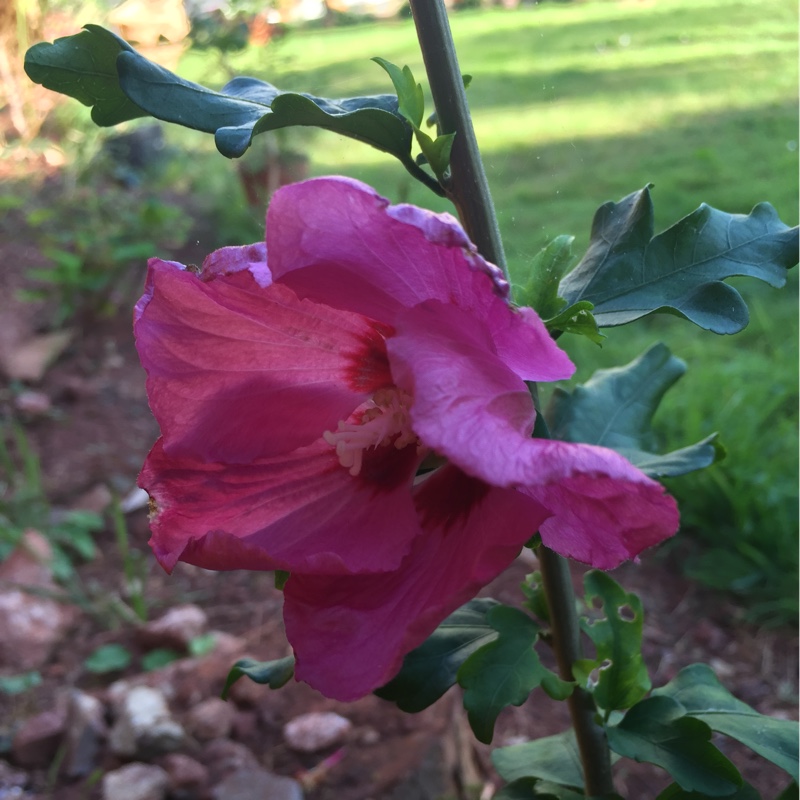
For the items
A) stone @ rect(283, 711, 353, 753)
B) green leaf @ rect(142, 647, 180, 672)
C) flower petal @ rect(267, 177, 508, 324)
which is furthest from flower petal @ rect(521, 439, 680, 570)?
green leaf @ rect(142, 647, 180, 672)

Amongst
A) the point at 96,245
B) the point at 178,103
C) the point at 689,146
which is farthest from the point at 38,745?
the point at 96,245

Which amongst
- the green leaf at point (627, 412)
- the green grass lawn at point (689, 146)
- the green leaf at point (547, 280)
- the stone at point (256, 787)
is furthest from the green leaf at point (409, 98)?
the stone at point (256, 787)

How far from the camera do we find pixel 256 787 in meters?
1.34

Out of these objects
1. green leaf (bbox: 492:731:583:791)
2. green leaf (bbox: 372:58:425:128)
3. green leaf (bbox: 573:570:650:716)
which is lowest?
green leaf (bbox: 492:731:583:791)

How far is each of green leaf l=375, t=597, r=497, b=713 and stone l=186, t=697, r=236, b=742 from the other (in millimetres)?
911

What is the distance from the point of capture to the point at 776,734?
2.62 ft

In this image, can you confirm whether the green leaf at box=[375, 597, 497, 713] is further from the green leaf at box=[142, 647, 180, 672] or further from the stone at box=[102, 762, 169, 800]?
the green leaf at box=[142, 647, 180, 672]

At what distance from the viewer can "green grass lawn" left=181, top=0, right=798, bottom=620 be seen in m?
1.64

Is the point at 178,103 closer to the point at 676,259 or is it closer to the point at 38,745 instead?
the point at 676,259

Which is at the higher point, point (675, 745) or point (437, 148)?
point (437, 148)

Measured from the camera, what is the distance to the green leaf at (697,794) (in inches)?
30.0

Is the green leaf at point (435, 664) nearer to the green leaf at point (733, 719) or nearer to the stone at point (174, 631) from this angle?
the green leaf at point (733, 719)

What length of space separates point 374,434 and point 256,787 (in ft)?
3.10

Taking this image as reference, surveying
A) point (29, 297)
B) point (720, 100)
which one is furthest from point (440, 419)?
point (29, 297)
